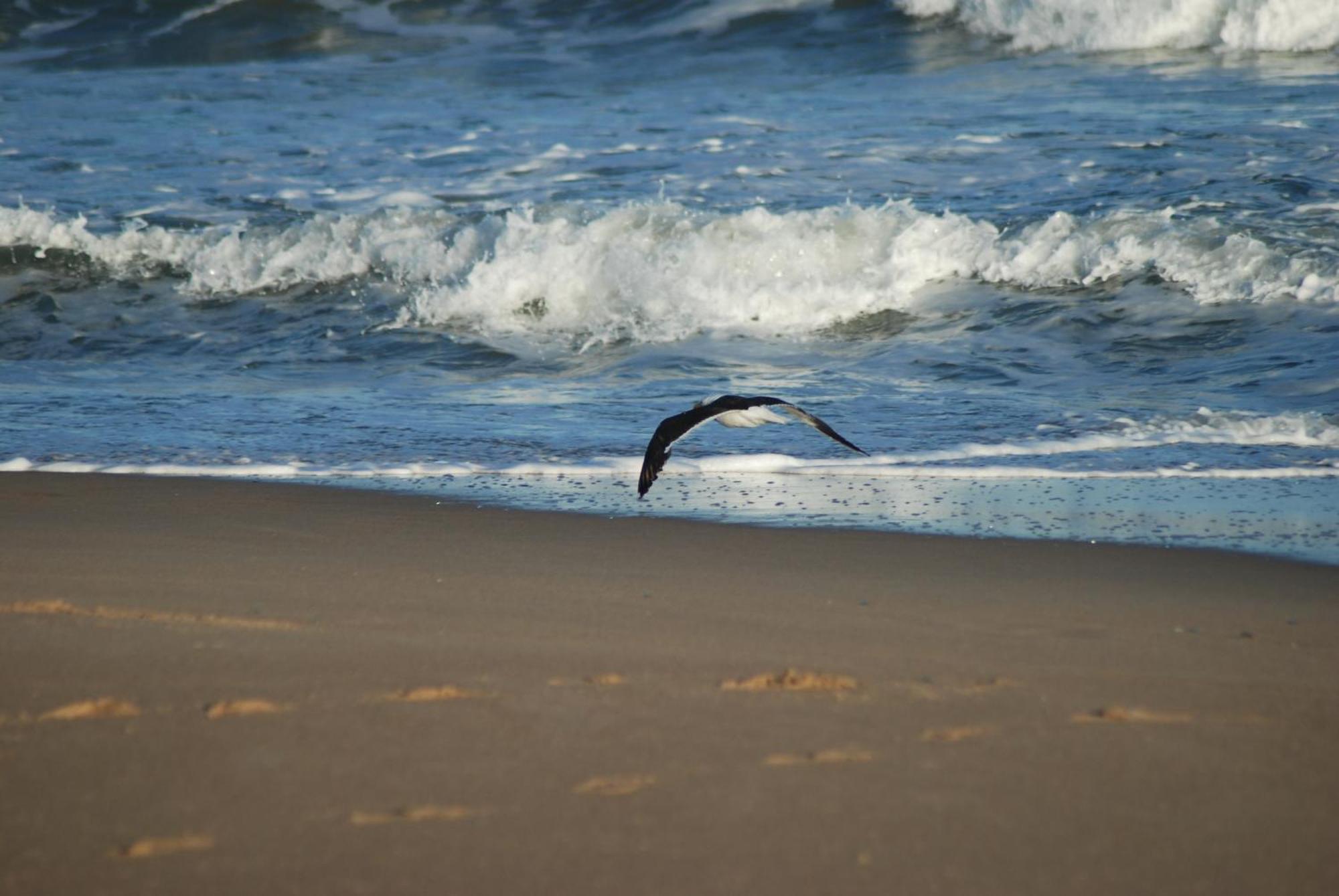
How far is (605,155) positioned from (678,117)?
166cm

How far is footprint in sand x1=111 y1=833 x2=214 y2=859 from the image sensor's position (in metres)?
2.08

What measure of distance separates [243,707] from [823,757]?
3.65 feet

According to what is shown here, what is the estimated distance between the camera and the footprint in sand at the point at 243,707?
2.64m

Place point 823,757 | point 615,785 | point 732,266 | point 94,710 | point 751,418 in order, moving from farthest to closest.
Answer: point 732,266 < point 751,418 < point 94,710 < point 823,757 < point 615,785

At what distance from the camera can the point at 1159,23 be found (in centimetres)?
1477

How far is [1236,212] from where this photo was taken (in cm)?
918

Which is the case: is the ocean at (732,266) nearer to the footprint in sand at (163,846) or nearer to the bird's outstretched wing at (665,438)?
the bird's outstretched wing at (665,438)

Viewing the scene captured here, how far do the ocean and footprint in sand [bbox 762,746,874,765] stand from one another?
212 cm

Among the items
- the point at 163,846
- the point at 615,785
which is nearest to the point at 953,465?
the point at 615,785

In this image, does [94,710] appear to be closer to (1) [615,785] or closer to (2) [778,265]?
(1) [615,785]

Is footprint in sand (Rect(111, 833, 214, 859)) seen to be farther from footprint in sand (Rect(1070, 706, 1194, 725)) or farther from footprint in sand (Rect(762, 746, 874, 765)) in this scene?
footprint in sand (Rect(1070, 706, 1194, 725))

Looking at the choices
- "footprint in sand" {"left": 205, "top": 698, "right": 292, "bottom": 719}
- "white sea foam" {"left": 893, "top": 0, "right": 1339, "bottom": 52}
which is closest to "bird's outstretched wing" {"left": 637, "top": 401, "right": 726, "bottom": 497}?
"footprint in sand" {"left": 205, "top": 698, "right": 292, "bottom": 719}

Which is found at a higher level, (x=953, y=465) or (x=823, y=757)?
(x=823, y=757)

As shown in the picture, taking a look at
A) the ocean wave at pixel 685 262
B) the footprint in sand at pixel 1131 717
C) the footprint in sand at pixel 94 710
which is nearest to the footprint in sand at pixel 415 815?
the footprint in sand at pixel 94 710
